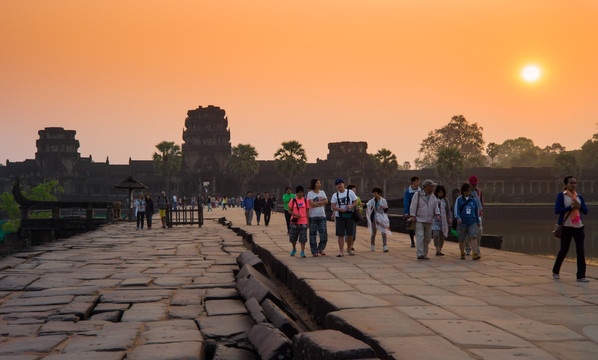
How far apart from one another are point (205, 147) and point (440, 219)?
72881mm

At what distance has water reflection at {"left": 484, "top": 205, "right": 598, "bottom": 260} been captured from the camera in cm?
3135

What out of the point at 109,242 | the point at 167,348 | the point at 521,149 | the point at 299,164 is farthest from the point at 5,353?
the point at 521,149

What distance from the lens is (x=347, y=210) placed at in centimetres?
1017

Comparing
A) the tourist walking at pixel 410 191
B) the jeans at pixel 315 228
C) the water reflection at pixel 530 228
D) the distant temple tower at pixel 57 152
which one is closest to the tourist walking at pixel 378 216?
the tourist walking at pixel 410 191

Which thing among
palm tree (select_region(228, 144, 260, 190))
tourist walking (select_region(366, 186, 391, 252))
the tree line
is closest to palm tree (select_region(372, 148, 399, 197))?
the tree line

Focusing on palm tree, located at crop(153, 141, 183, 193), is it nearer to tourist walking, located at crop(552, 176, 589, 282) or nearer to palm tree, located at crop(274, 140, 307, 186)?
palm tree, located at crop(274, 140, 307, 186)

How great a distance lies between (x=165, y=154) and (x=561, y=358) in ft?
232

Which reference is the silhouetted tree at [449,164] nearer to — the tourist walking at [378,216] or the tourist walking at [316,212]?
the tourist walking at [378,216]

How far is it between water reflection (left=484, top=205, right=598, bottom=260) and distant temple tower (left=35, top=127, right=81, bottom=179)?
5603 cm

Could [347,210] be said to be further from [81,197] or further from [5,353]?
[81,197]

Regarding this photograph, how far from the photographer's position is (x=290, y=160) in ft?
219

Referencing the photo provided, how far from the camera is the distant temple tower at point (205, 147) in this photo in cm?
7925

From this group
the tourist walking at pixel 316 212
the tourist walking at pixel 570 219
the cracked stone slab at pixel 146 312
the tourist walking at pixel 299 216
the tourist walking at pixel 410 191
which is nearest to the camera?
the cracked stone slab at pixel 146 312

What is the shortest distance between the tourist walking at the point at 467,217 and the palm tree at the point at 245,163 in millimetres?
62940
